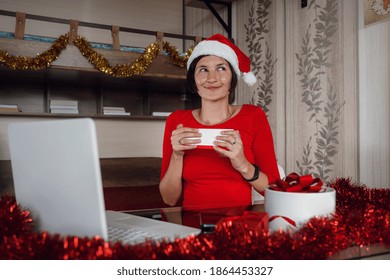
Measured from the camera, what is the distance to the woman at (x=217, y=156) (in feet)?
4.57

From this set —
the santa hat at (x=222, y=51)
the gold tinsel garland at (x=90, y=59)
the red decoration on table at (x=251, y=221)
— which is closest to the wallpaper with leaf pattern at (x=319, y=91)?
the gold tinsel garland at (x=90, y=59)

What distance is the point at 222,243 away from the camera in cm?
57

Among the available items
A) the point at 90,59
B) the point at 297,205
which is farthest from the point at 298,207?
the point at 90,59

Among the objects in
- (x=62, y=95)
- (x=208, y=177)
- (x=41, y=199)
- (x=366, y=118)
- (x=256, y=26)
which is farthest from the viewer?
(x=62, y=95)

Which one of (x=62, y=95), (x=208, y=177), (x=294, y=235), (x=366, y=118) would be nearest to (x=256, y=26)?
(x=366, y=118)

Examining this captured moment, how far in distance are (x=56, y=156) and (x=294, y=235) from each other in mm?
393

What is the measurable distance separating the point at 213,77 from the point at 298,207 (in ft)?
2.63

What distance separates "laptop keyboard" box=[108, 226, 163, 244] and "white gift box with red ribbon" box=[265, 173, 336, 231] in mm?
223

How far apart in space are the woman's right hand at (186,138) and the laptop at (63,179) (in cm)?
38

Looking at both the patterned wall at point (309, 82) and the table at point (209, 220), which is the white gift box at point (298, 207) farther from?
the patterned wall at point (309, 82)

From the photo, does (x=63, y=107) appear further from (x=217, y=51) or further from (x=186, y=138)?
(x=186, y=138)

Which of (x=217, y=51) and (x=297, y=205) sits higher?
(x=217, y=51)

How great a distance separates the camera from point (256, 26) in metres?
3.29
